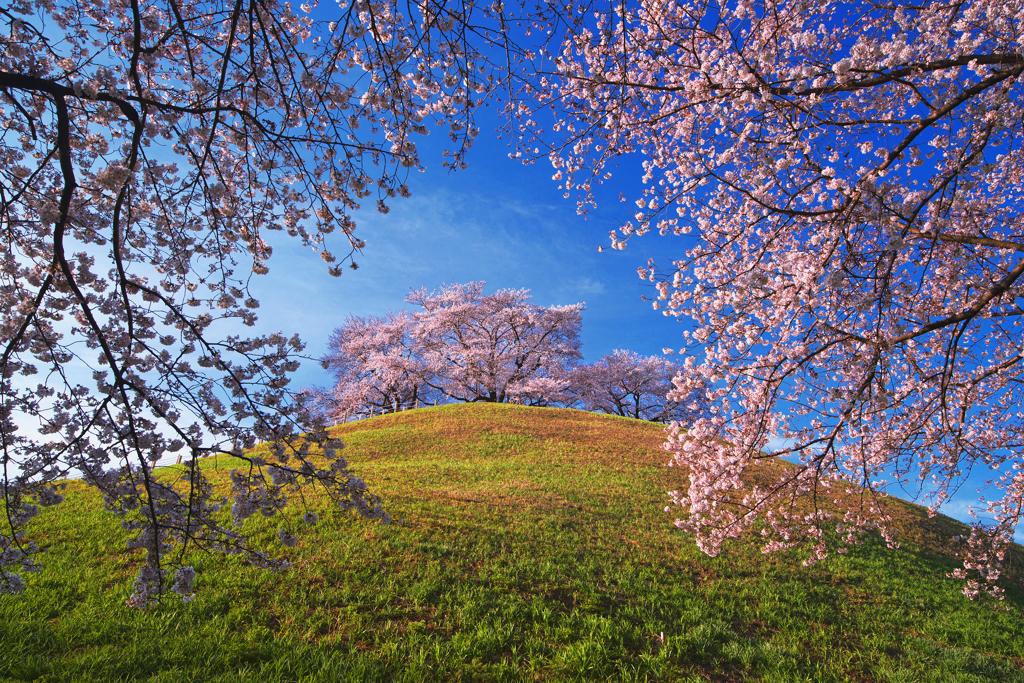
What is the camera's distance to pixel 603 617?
20.0 feet

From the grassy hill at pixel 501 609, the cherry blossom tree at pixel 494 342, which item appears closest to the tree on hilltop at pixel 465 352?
the cherry blossom tree at pixel 494 342

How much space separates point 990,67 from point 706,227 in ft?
10.7

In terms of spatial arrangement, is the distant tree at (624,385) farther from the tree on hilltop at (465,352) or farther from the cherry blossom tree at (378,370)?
the cherry blossom tree at (378,370)

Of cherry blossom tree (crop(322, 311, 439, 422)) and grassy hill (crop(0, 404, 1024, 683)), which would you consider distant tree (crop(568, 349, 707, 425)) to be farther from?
grassy hill (crop(0, 404, 1024, 683))

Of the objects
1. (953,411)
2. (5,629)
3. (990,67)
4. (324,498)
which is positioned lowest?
(5,629)

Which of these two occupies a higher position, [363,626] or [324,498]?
[324,498]

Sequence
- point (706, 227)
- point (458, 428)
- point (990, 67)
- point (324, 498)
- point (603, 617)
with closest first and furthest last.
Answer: point (990, 67), point (603, 617), point (706, 227), point (324, 498), point (458, 428)

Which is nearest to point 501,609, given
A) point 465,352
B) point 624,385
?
point 465,352

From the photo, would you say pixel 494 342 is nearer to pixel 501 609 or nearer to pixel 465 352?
pixel 465 352

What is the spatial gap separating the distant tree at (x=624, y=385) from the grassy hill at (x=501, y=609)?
23.4m

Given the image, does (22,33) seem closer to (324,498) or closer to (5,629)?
(5,629)

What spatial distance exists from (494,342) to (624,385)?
37.4ft

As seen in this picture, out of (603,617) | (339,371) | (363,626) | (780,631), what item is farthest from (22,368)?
(339,371)

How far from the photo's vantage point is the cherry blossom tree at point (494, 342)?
103ft
